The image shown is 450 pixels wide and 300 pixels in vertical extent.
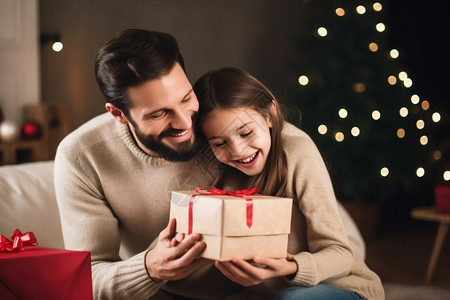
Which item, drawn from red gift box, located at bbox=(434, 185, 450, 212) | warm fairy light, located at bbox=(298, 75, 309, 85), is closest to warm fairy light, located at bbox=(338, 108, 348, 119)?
warm fairy light, located at bbox=(298, 75, 309, 85)

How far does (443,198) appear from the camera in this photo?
2.87 metres

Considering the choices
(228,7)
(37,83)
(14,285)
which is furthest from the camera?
(228,7)

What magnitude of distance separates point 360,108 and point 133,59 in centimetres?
245

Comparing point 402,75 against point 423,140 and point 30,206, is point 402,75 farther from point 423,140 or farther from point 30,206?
point 30,206

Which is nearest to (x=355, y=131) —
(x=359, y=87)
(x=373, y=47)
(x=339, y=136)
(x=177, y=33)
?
(x=339, y=136)

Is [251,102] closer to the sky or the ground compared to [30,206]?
closer to the sky

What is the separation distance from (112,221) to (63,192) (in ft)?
0.46

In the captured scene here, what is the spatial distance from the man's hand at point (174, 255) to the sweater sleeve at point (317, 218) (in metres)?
0.28

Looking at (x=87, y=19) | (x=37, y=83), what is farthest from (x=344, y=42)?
(x=37, y=83)

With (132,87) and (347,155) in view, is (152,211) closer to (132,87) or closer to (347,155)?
(132,87)

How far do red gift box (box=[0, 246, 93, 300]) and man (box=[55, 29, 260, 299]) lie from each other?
0.12m

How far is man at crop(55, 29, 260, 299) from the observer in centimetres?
128

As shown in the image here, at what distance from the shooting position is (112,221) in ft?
4.76

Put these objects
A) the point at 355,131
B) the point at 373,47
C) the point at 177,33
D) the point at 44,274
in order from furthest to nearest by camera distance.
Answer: the point at 177,33 → the point at 373,47 → the point at 355,131 → the point at 44,274
